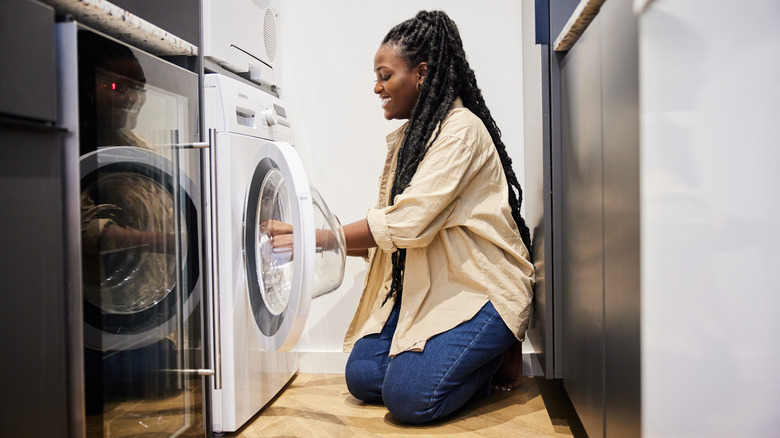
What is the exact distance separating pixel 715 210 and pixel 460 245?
1097mm

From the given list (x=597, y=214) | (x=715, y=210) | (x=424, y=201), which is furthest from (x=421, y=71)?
(x=715, y=210)

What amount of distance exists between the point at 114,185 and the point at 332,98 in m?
1.32

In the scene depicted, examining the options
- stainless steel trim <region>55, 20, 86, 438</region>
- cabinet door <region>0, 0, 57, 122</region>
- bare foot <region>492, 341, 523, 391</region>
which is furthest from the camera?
bare foot <region>492, 341, 523, 391</region>

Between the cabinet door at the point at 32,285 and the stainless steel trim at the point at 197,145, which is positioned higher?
the stainless steel trim at the point at 197,145

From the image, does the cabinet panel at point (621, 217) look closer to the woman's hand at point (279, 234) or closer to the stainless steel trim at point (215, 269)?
the woman's hand at point (279, 234)

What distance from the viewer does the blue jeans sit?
191cm

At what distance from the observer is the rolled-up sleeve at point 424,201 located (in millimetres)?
1850

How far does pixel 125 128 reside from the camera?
138 cm

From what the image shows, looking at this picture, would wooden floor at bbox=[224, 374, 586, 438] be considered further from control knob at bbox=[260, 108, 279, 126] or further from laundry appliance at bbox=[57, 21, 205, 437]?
control knob at bbox=[260, 108, 279, 126]

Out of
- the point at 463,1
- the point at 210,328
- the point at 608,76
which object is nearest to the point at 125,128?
the point at 210,328

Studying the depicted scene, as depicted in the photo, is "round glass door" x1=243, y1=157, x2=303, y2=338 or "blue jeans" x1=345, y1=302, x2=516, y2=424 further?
"blue jeans" x1=345, y1=302, x2=516, y2=424

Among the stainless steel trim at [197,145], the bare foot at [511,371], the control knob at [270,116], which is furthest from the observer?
the bare foot at [511,371]

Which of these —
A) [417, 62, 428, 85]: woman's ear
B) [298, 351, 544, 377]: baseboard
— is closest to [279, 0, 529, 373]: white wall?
[298, 351, 544, 377]: baseboard

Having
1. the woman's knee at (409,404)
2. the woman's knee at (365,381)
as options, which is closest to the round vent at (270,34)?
the woman's knee at (365,381)
